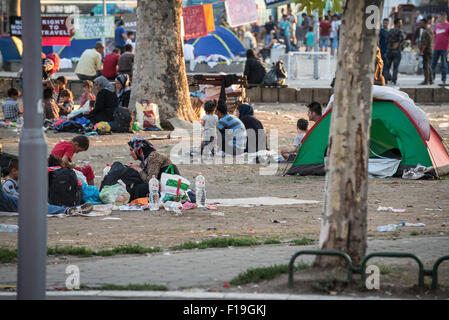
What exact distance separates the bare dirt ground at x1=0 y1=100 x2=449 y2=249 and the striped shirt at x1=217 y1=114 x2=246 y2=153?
1.85 ft

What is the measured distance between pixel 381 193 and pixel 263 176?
95.7 inches

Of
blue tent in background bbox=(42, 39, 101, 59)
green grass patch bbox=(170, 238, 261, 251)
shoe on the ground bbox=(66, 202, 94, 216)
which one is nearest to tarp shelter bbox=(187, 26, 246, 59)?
blue tent in background bbox=(42, 39, 101, 59)

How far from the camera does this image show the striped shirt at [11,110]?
62.9 feet

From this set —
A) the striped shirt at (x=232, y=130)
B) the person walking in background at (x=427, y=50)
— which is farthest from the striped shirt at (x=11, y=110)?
the person walking in background at (x=427, y=50)

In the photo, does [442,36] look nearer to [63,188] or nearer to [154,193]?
[154,193]

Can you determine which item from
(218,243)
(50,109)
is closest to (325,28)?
(50,109)

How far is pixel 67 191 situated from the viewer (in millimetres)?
10844

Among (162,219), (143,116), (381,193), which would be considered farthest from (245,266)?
(143,116)

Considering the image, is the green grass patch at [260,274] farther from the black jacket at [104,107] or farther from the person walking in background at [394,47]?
the person walking in background at [394,47]

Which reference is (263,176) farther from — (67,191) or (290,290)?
(290,290)

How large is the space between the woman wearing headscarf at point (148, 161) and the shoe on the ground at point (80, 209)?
1.04m

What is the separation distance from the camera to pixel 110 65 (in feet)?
77.7
